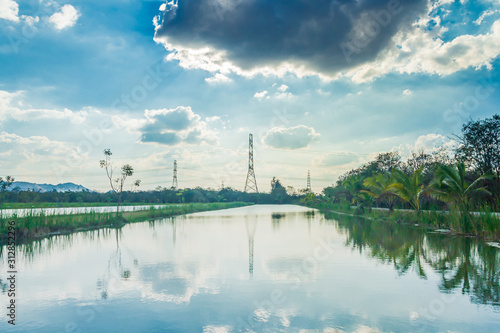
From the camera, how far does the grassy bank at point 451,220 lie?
45.4ft

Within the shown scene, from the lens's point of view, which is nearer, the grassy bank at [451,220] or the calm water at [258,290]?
the calm water at [258,290]

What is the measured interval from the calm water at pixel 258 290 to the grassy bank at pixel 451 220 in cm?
278

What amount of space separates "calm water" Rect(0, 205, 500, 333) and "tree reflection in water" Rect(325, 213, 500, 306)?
28 millimetres

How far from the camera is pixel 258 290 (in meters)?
6.70

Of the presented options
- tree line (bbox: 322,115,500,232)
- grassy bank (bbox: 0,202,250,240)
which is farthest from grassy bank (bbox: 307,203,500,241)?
grassy bank (bbox: 0,202,250,240)

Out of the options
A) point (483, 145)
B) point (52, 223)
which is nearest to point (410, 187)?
point (483, 145)

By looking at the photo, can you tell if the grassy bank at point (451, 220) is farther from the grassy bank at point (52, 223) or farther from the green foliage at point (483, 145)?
the grassy bank at point (52, 223)

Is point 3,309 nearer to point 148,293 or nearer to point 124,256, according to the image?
point 148,293

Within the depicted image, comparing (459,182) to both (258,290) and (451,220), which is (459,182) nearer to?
(451,220)

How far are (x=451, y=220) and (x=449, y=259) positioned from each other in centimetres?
818

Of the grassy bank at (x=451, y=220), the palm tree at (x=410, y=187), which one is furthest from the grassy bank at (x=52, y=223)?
the grassy bank at (x=451, y=220)

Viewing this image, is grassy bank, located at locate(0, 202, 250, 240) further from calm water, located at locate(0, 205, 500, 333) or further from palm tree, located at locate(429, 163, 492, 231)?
palm tree, located at locate(429, 163, 492, 231)

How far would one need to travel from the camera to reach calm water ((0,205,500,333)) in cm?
504

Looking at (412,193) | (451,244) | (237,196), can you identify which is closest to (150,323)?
(451,244)
